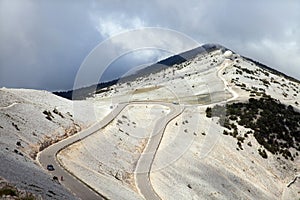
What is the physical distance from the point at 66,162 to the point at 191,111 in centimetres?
5148

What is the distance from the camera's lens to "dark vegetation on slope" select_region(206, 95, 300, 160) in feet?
290

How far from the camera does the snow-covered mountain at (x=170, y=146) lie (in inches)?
1847

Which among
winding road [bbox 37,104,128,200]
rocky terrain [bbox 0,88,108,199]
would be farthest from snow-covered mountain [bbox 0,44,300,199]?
winding road [bbox 37,104,128,200]

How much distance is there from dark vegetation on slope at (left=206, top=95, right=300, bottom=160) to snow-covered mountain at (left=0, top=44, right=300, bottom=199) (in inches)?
9.3

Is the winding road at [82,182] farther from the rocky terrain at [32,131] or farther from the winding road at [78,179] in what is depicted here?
the rocky terrain at [32,131]

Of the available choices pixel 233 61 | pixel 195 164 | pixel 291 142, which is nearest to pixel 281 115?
pixel 291 142

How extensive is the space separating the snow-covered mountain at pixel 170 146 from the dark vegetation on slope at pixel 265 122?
0.24 meters

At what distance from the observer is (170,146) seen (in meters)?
69.3

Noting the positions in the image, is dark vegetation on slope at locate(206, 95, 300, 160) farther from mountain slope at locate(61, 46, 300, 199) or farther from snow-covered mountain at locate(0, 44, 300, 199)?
mountain slope at locate(61, 46, 300, 199)

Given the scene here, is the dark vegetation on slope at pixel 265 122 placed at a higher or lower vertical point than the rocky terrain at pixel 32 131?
higher

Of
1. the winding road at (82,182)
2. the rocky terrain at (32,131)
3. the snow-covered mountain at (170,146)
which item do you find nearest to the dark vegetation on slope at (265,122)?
the snow-covered mountain at (170,146)

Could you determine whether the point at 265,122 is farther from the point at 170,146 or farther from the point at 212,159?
the point at 170,146

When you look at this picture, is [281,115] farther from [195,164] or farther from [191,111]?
[195,164]

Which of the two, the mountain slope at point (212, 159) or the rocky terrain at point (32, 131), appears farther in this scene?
the mountain slope at point (212, 159)
